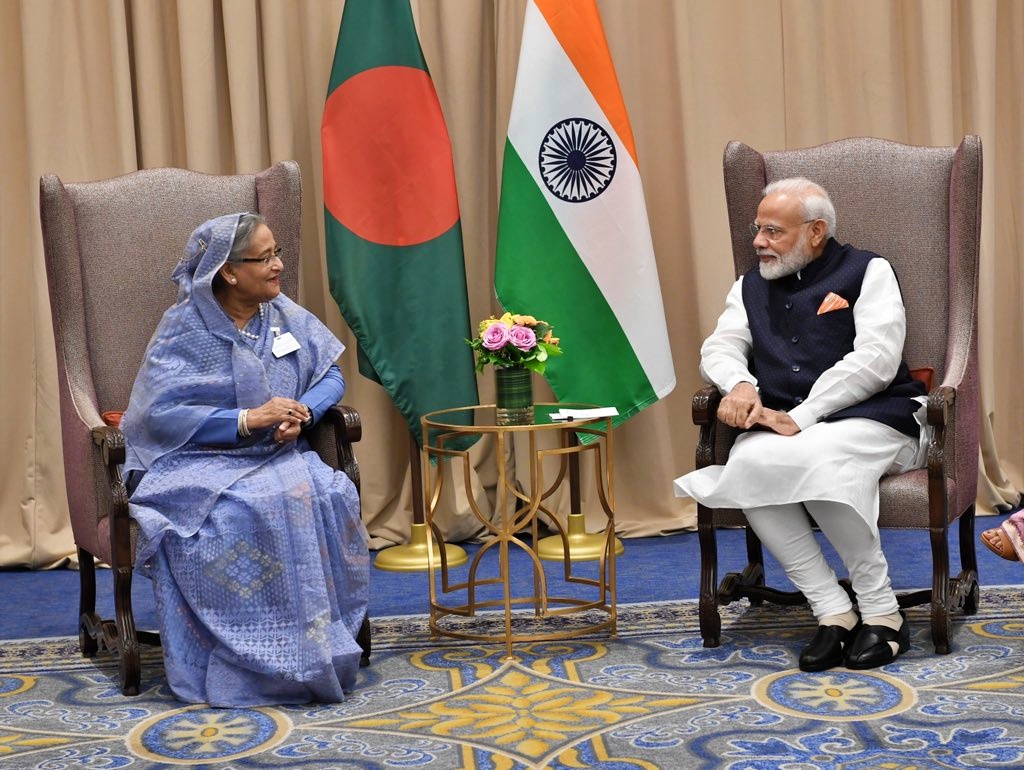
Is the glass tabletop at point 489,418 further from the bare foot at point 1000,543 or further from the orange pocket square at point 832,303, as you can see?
the bare foot at point 1000,543

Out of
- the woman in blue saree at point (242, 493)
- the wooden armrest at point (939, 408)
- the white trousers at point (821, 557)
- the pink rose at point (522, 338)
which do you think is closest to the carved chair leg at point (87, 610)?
the woman in blue saree at point (242, 493)

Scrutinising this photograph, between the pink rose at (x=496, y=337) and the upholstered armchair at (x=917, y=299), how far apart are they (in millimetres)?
550

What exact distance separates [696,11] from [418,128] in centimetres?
120

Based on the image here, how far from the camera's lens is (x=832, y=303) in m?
3.70

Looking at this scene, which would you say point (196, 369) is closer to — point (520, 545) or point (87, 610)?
point (87, 610)

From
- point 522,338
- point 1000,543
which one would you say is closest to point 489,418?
point 522,338

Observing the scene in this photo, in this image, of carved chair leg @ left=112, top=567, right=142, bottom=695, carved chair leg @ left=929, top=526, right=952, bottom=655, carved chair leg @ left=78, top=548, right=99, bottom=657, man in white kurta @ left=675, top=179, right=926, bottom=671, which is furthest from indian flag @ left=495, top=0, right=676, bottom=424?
carved chair leg @ left=112, top=567, right=142, bottom=695

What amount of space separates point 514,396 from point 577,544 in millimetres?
1170

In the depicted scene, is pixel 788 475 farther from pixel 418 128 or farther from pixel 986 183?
pixel 986 183

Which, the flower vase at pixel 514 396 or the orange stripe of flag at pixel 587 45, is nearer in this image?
the flower vase at pixel 514 396

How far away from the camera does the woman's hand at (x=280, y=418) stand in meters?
3.51

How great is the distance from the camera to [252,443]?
3.58 meters

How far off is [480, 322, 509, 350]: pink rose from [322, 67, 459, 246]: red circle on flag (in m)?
1.01

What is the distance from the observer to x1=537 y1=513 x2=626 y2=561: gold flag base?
15.4ft
